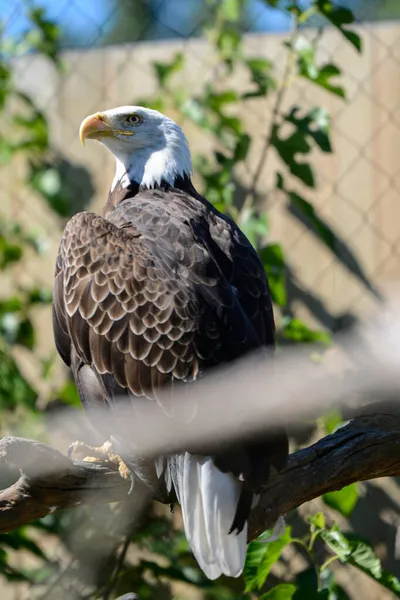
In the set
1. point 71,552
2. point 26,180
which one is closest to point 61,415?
point 71,552

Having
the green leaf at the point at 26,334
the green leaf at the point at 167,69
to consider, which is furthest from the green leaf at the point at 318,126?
the green leaf at the point at 26,334

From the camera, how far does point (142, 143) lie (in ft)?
11.7

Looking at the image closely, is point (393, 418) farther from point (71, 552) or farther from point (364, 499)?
point (71, 552)

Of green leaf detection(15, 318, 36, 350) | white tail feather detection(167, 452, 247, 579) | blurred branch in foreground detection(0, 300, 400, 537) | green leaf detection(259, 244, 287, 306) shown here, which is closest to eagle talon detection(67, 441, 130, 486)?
blurred branch in foreground detection(0, 300, 400, 537)

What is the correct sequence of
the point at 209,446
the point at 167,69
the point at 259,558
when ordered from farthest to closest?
1. the point at 167,69
2. the point at 259,558
3. the point at 209,446

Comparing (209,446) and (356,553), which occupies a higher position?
(209,446)

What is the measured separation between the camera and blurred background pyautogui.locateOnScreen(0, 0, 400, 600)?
3.91 meters

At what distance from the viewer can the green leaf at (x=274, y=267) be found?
12.0ft

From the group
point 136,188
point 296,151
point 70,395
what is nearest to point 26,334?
point 70,395

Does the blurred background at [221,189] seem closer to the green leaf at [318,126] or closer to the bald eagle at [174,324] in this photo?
the green leaf at [318,126]

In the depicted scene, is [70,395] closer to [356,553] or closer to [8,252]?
[8,252]

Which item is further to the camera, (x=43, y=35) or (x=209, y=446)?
(x=43, y=35)

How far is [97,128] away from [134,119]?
16 cm

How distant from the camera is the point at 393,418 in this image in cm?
277
